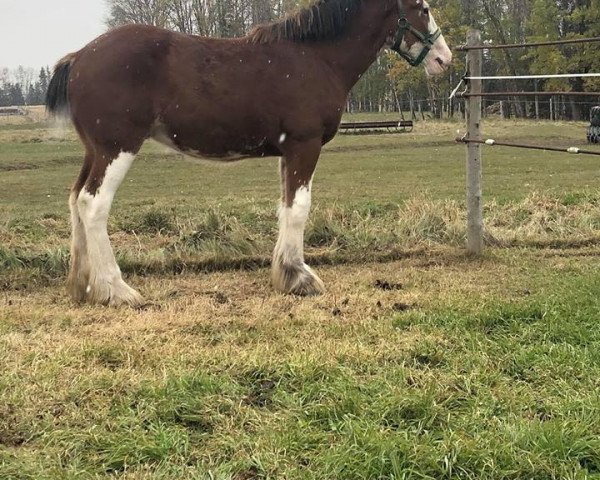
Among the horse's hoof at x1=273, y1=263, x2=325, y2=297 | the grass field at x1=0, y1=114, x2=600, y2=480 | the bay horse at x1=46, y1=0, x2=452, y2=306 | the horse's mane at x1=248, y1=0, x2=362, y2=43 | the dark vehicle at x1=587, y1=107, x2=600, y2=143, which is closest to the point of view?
the grass field at x1=0, y1=114, x2=600, y2=480

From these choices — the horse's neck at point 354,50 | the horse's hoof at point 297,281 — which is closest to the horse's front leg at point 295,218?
the horse's hoof at point 297,281

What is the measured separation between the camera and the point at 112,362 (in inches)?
139

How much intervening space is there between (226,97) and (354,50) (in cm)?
134

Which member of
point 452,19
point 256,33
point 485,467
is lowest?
point 485,467

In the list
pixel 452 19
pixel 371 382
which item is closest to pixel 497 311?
pixel 371 382

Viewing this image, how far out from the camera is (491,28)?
53.8 m

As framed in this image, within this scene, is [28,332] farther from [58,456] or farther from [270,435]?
[270,435]

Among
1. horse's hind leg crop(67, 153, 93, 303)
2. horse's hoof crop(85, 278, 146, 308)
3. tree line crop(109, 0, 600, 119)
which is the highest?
tree line crop(109, 0, 600, 119)

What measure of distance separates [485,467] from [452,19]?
52.1 m

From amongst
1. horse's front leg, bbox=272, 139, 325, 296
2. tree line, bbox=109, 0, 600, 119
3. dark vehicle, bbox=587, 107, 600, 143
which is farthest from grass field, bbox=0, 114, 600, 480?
tree line, bbox=109, 0, 600, 119

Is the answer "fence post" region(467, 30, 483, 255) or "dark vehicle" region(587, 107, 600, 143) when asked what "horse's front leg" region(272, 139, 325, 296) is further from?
"dark vehicle" region(587, 107, 600, 143)

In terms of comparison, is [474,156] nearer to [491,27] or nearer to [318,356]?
[318,356]

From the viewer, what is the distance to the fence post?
6.79 metres

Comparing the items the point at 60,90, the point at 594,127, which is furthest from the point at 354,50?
the point at 594,127
